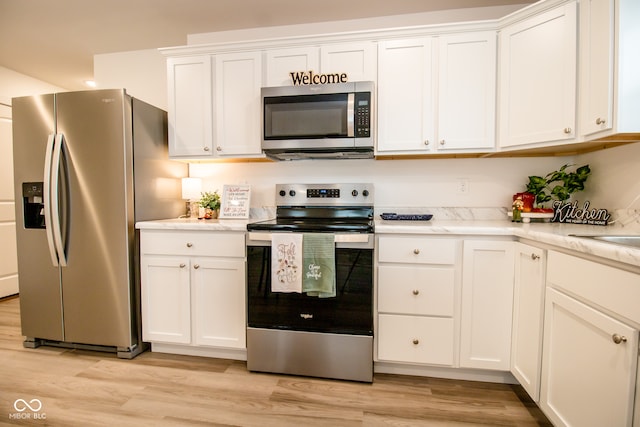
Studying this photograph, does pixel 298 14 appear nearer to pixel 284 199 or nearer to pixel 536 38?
pixel 284 199

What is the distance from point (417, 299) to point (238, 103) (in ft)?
6.02

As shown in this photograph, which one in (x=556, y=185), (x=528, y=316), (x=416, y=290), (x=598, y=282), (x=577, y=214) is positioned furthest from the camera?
(x=556, y=185)

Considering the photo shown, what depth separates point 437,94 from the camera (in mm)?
2051

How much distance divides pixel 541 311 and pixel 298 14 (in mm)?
2547

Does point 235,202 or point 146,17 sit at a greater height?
point 146,17

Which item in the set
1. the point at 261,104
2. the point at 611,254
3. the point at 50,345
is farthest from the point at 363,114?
the point at 50,345

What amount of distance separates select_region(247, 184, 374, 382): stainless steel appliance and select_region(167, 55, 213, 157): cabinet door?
3.06ft

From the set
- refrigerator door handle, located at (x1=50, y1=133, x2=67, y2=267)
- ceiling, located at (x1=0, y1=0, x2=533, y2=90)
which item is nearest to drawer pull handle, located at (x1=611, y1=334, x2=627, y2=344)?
ceiling, located at (x1=0, y1=0, x2=533, y2=90)

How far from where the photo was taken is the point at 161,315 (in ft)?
7.00

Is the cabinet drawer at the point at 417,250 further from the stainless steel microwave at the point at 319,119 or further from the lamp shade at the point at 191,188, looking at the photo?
the lamp shade at the point at 191,188

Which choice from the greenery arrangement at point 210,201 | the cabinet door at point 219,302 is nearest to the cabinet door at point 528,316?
→ the cabinet door at point 219,302

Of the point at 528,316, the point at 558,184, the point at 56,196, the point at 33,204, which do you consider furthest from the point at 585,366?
the point at 33,204

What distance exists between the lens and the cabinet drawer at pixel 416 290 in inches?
70.9

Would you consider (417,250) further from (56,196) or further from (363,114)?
(56,196)
